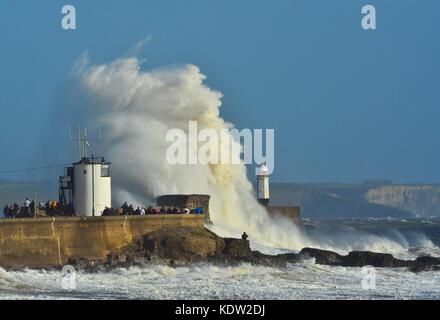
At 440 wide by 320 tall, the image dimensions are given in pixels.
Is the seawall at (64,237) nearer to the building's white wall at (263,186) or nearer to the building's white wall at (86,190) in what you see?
the building's white wall at (86,190)

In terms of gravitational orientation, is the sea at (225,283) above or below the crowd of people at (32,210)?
below

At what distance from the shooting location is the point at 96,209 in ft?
122

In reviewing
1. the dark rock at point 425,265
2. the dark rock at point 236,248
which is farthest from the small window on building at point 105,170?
the dark rock at point 425,265

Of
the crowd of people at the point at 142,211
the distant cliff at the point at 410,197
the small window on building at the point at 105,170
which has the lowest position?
the distant cliff at the point at 410,197

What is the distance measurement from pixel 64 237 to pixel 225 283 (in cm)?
433

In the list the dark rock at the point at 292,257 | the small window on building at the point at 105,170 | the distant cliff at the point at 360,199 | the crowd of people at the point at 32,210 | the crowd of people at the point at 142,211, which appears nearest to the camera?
the crowd of people at the point at 32,210

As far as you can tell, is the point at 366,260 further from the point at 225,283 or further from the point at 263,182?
the point at 263,182

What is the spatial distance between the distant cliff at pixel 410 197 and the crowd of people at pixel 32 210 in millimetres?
116849

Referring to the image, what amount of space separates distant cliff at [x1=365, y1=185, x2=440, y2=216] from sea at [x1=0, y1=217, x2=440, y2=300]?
117215 millimetres

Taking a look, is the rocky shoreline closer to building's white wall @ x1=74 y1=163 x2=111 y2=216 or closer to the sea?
the sea

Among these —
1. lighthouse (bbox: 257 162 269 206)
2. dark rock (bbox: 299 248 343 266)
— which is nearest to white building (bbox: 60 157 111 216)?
dark rock (bbox: 299 248 343 266)

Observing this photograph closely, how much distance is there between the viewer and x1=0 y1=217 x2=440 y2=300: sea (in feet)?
101

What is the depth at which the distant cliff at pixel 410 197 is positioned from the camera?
155 meters

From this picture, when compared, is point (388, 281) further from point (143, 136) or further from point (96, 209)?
point (143, 136)
